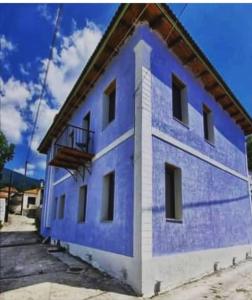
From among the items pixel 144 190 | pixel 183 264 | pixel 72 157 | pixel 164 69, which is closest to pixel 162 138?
pixel 144 190

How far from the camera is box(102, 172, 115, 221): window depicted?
7.16m

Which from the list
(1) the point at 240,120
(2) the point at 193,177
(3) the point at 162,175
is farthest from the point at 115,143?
(1) the point at 240,120

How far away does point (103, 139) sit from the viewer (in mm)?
7938

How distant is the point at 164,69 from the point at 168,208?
3859 millimetres

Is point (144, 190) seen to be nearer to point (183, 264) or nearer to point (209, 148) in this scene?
point (183, 264)

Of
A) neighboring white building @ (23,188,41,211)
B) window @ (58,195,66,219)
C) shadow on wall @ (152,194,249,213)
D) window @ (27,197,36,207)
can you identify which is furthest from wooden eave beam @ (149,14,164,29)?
window @ (27,197,36,207)

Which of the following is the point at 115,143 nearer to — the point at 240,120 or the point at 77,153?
the point at 77,153

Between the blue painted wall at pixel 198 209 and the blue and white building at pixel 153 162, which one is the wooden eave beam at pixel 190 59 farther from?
the blue painted wall at pixel 198 209

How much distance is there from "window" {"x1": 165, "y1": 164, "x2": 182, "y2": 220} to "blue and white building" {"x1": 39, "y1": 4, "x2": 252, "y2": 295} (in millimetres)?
27

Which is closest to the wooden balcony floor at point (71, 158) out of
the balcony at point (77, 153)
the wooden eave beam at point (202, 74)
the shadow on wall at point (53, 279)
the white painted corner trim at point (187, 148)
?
the balcony at point (77, 153)

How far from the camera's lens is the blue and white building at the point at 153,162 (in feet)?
18.4

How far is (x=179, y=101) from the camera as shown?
7.94 m

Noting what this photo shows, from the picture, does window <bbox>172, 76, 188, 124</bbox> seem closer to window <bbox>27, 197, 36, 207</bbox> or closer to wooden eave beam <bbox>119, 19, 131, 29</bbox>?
wooden eave beam <bbox>119, 19, 131, 29</bbox>

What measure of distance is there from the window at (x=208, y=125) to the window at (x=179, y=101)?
1.55m
